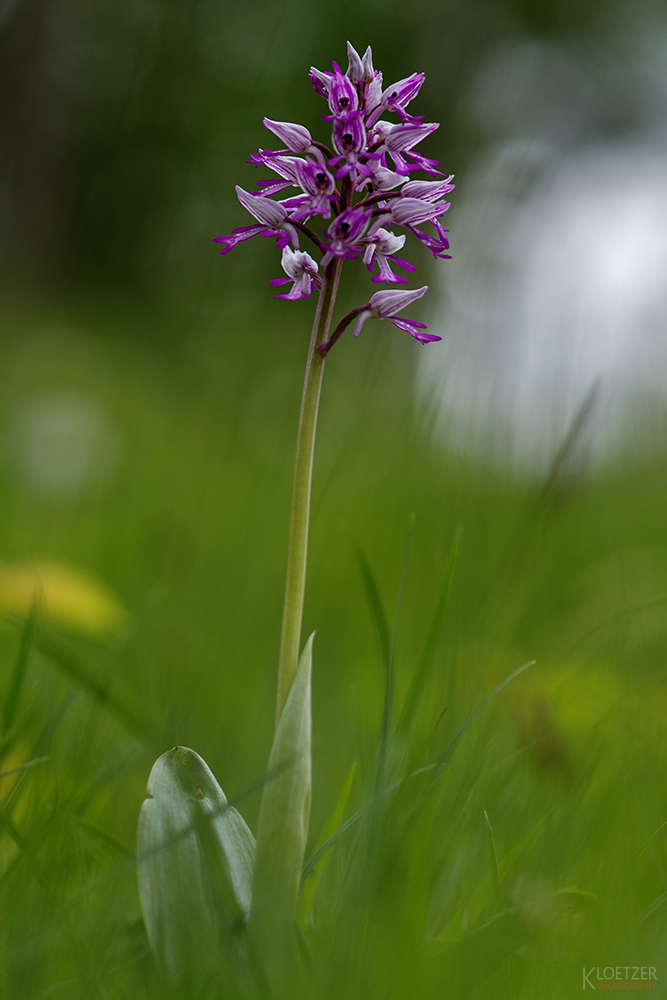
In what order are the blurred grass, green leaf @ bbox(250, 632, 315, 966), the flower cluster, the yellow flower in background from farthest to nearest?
the yellow flower in background < the flower cluster < green leaf @ bbox(250, 632, 315, 966) < the blurred grass

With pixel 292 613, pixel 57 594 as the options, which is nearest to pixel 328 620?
pixel 57 594

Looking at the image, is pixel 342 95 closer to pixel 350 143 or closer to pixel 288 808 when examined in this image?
pixel 350 143

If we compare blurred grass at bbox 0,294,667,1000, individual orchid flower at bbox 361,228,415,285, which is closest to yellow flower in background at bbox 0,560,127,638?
blurred grass at bbox 0,294,667,1000

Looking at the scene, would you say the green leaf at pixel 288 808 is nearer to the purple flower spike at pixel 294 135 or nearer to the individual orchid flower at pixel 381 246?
the individual orchid flower at pixel 381 246

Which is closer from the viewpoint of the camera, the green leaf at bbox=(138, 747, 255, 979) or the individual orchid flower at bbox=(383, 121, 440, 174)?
the green leaf at bbox=(138, 747, 255, 979)

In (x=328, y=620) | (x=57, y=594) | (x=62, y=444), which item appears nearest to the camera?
(x=57, y=594)

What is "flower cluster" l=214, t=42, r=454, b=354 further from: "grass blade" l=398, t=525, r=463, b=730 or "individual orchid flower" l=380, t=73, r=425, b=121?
"grass blade" l=398, t=525, r=463, b=730

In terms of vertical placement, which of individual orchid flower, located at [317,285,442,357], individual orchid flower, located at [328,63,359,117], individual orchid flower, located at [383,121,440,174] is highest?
individual orchid flower, located at [328,63,359,117]

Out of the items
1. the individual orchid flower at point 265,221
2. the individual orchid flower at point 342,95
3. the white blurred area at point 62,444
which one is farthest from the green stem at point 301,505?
the white blurred area at point 62,444
